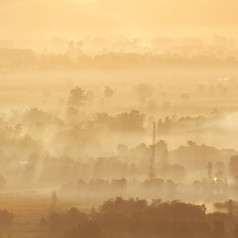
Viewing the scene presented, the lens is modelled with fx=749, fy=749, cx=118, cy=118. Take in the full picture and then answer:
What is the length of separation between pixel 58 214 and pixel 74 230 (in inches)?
943

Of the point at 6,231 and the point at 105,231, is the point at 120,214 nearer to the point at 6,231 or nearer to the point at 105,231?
the point at 105,231

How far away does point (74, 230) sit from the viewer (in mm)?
Result: 176500

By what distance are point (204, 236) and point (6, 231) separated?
1819 inches

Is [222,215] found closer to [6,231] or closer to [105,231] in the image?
[105,231]

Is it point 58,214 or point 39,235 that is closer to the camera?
point 39,235

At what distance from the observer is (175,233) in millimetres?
173000

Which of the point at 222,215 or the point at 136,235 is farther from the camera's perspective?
the point at 222,215

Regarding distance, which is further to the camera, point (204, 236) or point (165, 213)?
point (165, 213)

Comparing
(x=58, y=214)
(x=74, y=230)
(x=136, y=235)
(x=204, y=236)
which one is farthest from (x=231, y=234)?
(x=58, y=214)

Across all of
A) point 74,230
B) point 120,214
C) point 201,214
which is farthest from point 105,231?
point 201,214

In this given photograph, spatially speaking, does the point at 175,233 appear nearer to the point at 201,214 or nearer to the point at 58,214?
the point at 201,214

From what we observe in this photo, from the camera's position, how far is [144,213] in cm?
19638

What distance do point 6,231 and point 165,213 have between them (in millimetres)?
43952

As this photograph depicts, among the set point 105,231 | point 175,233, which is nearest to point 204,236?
point 175,233
